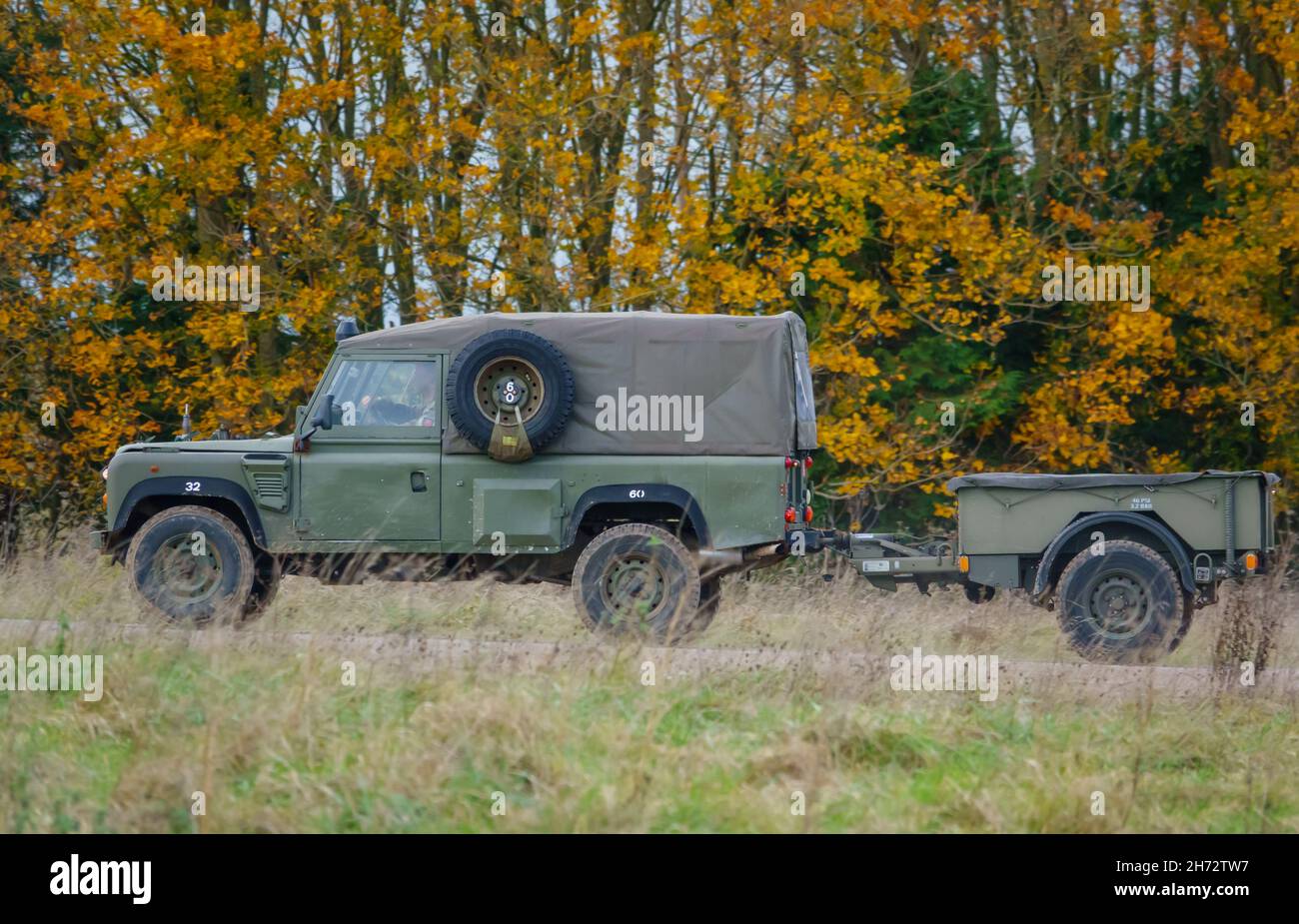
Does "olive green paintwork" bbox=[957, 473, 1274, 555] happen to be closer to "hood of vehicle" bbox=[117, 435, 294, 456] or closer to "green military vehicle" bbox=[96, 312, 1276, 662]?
"green military vehicle" bbox=[96, 312, 1276, 662]

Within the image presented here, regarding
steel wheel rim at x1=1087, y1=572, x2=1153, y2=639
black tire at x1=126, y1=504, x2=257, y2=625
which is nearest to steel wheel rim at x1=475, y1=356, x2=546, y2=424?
black tire at x1=126, y1=504, x2=257, y2=625

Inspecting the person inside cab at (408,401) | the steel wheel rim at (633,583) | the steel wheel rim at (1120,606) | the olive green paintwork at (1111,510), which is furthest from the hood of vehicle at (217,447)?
the steel wheel rim at (1120,606)

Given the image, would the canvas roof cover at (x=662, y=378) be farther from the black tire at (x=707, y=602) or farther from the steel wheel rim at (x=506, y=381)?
the black tire at (x=707, y=602)

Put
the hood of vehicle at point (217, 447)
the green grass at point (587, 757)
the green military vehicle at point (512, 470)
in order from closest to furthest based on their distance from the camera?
the green grass at point (587, 757), the green military vehicle at point (512, 470), the hood of vehicle at point (217, 447)

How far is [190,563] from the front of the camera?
425 inches

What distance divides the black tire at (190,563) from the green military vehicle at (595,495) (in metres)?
0.01

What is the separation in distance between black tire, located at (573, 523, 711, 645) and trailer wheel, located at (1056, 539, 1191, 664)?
266cm

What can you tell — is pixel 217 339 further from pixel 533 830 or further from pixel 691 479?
pixel 533 830

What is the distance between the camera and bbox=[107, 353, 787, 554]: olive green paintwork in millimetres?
10695

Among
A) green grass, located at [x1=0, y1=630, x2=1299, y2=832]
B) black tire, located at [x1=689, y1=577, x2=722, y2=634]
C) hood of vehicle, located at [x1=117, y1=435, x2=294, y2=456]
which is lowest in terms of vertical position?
green grass, located at [x1=0, y1=630, x2=1299, y2=832]

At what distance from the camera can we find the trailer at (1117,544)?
10.6 metres

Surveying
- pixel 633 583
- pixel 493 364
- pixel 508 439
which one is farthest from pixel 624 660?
pixel 493 364
